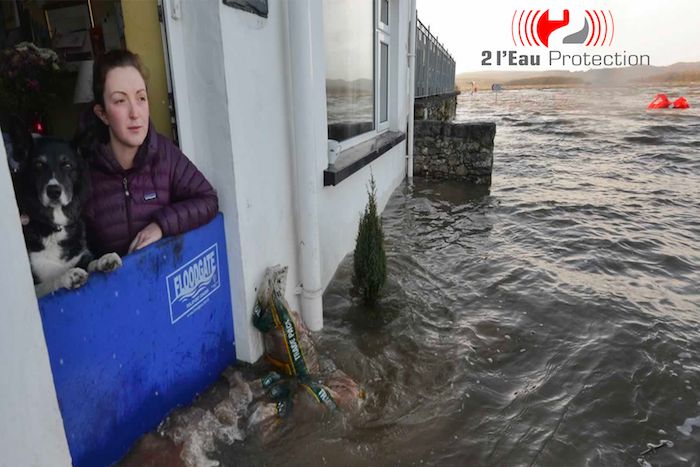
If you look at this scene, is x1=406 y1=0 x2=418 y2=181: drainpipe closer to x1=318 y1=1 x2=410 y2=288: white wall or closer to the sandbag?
x1=318 y1=1 x2=410 y2=288: white wall

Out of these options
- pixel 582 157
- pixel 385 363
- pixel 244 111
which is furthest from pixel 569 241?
pixel 582 157

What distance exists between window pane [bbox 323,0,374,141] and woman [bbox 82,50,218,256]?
8.76 feet

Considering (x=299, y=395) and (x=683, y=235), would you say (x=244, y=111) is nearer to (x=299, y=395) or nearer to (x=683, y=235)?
(x=299, y=395)

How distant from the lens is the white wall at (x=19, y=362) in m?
1.38

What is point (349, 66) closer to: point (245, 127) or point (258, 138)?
point (258, 138)

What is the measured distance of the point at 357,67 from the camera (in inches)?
238

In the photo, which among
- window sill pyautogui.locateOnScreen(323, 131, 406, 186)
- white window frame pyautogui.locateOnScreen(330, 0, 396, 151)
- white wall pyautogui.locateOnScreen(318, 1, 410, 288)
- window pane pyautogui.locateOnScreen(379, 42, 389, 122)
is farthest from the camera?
window pane pyautogui.locateOnScreen(379, 42, 389, 122)

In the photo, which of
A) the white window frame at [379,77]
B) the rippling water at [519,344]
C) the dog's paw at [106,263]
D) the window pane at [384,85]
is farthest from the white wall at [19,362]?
the window pane at [384,85]

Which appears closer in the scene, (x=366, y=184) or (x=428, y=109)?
(x=366, y=184)

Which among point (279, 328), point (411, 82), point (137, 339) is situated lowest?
point (279, 328)

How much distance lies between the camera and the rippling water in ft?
9.05

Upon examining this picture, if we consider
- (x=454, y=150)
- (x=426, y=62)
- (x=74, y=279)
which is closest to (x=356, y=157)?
(x=74, y=279)

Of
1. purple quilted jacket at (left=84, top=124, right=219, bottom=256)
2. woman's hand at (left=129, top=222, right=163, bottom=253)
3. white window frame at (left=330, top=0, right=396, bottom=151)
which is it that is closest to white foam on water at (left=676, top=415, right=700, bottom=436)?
purple quilted jacket at (left=84, top=124, right=219, bottom=256)

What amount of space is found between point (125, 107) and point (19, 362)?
4.13 feet
